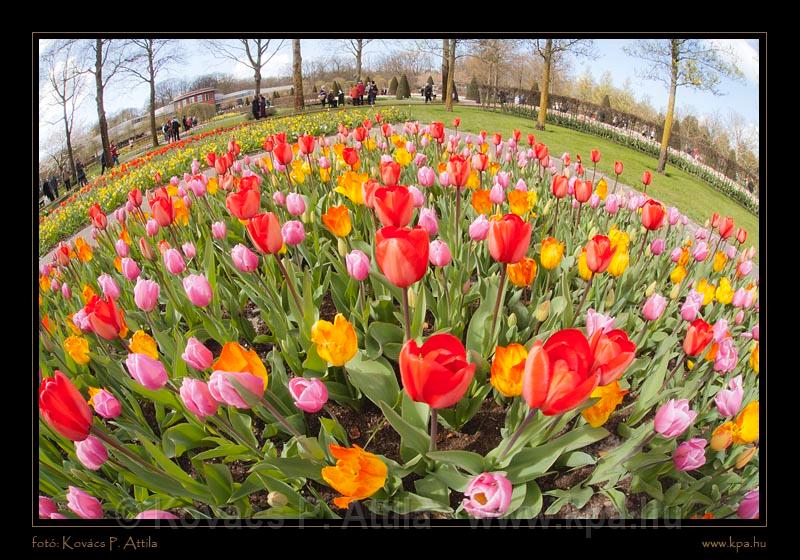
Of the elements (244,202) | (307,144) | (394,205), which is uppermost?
(307,144)

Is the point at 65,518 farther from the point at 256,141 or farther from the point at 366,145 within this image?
the point at 366,145

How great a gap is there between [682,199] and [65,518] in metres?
2.73

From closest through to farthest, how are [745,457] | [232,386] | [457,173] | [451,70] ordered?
[232,386] → [745,457] → [451,70] → [457,173]

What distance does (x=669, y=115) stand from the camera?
174cm

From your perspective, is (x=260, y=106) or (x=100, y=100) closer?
(x=100, y=100)

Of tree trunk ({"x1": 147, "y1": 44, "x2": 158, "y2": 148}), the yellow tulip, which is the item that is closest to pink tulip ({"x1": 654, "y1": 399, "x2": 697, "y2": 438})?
the yellow tulip

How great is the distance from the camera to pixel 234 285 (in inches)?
83.1

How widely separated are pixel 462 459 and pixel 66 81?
188 cm

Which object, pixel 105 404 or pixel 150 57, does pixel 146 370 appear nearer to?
pixel 105 404

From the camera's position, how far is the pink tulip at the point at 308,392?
1.06 m

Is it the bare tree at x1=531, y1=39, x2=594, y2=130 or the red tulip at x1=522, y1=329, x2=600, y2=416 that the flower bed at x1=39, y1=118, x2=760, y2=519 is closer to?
the red tulip at x1=522, y1=329, x2=600, y2=416

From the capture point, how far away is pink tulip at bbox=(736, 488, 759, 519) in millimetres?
1271

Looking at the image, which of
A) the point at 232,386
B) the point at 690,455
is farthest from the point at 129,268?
the point at 690,455
